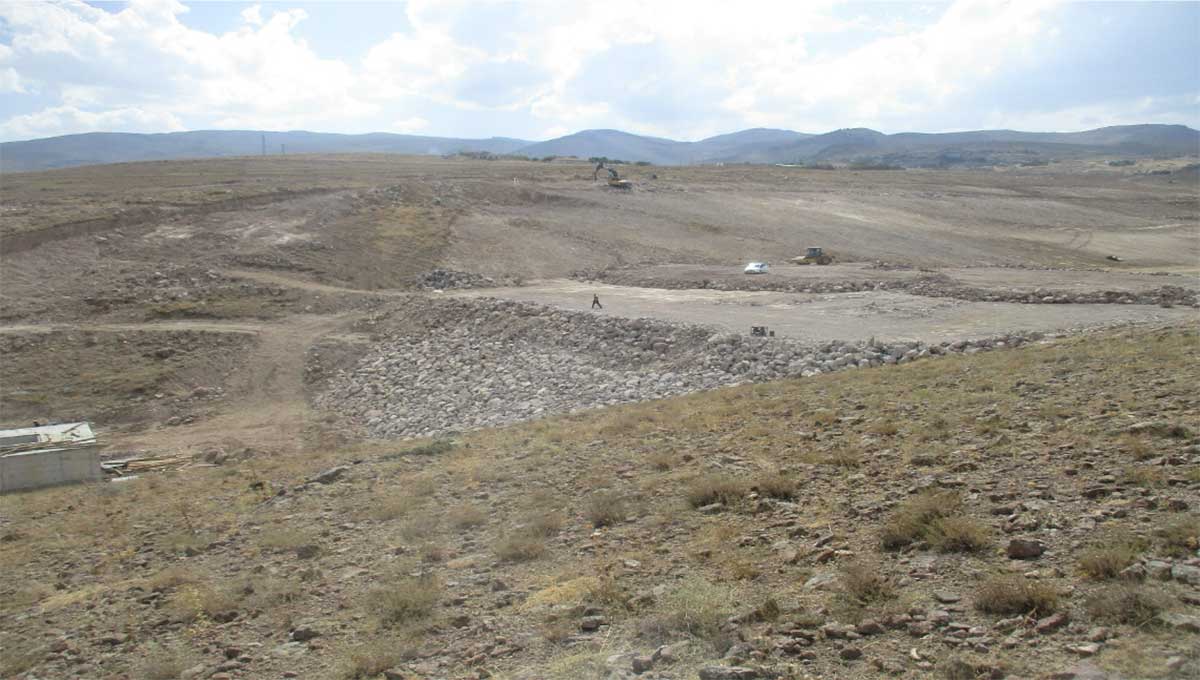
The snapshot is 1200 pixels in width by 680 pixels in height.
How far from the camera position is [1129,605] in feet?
18.4

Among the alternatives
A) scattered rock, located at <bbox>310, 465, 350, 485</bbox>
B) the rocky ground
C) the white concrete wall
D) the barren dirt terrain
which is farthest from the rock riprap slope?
the rocky ground

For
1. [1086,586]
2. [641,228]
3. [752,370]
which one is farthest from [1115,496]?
[641,228]

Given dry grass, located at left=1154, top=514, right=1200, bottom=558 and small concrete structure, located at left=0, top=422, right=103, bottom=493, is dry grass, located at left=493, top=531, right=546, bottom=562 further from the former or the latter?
small concrete structure, located at left=0, top=422, right=103, bottom=493

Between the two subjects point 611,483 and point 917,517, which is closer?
point 917,517

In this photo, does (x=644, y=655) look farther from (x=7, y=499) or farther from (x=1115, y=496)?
(x=7, y=499)

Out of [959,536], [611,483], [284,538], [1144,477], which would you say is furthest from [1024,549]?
[284,538]

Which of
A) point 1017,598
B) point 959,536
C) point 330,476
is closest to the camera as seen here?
point 1017,598

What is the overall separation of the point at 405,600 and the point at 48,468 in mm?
13252

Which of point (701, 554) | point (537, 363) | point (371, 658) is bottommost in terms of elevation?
point (537, 363)

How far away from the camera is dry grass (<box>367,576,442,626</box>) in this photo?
7.45 meters

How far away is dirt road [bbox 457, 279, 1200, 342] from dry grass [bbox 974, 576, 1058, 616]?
1650 centimetres

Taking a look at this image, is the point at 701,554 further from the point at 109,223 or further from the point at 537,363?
the point at 109,223

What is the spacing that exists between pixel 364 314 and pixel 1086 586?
102 ft

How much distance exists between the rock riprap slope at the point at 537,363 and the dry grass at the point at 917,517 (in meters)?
10.9
